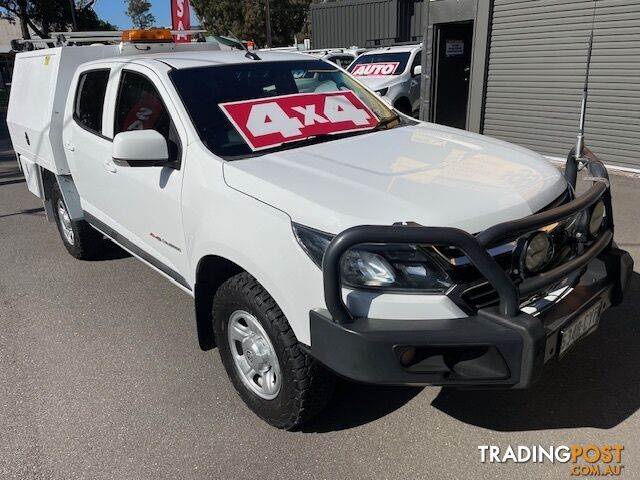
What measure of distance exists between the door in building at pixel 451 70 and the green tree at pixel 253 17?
3724 centimetres

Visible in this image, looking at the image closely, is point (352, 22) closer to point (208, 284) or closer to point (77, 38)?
point (77, 38)

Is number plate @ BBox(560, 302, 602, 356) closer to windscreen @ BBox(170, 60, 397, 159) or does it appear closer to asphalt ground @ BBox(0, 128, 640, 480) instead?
asphalt ground @ BBox(0, 128, 640, 480)

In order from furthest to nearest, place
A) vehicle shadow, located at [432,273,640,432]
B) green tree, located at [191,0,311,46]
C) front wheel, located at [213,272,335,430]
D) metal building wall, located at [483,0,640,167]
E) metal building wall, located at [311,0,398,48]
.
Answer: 1. green tree, located at [191,0,311,46]
2. metal building wall, located at [311,0,398,48]
3. metal building wall, located at [483,0,640,167]
4. vehicle shadow, located at [432,273,640,432]
5. front wheel, located at [213,272,335,430]

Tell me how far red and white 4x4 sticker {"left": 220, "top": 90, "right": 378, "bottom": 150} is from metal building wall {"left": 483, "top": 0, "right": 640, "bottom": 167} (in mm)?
5289

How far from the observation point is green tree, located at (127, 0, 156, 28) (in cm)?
8969

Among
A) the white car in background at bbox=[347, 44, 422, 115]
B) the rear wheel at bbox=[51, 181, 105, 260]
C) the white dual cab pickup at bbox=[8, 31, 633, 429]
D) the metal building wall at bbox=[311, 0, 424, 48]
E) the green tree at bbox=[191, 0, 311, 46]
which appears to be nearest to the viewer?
the white dual cab pickup at bbox=[8, 31, 633, 429]

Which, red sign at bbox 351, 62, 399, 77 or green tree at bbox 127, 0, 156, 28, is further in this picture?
green tree at bbox 127, 0, 156, 28

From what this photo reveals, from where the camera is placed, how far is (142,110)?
3529 mm

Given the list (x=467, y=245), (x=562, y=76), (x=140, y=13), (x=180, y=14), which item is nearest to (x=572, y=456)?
(x=467, y=245)

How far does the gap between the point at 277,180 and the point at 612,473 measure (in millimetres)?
1976

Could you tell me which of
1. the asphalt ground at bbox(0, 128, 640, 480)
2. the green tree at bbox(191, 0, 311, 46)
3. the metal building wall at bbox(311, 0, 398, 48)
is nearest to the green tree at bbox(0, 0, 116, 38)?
the green tree at bbox(191, 0, 311, 46)

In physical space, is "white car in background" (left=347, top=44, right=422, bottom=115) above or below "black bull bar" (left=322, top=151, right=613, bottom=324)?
above

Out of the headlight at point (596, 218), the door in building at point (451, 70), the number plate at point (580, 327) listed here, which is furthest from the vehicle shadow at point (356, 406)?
the door in building at point (451, 70)

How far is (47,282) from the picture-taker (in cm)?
484
